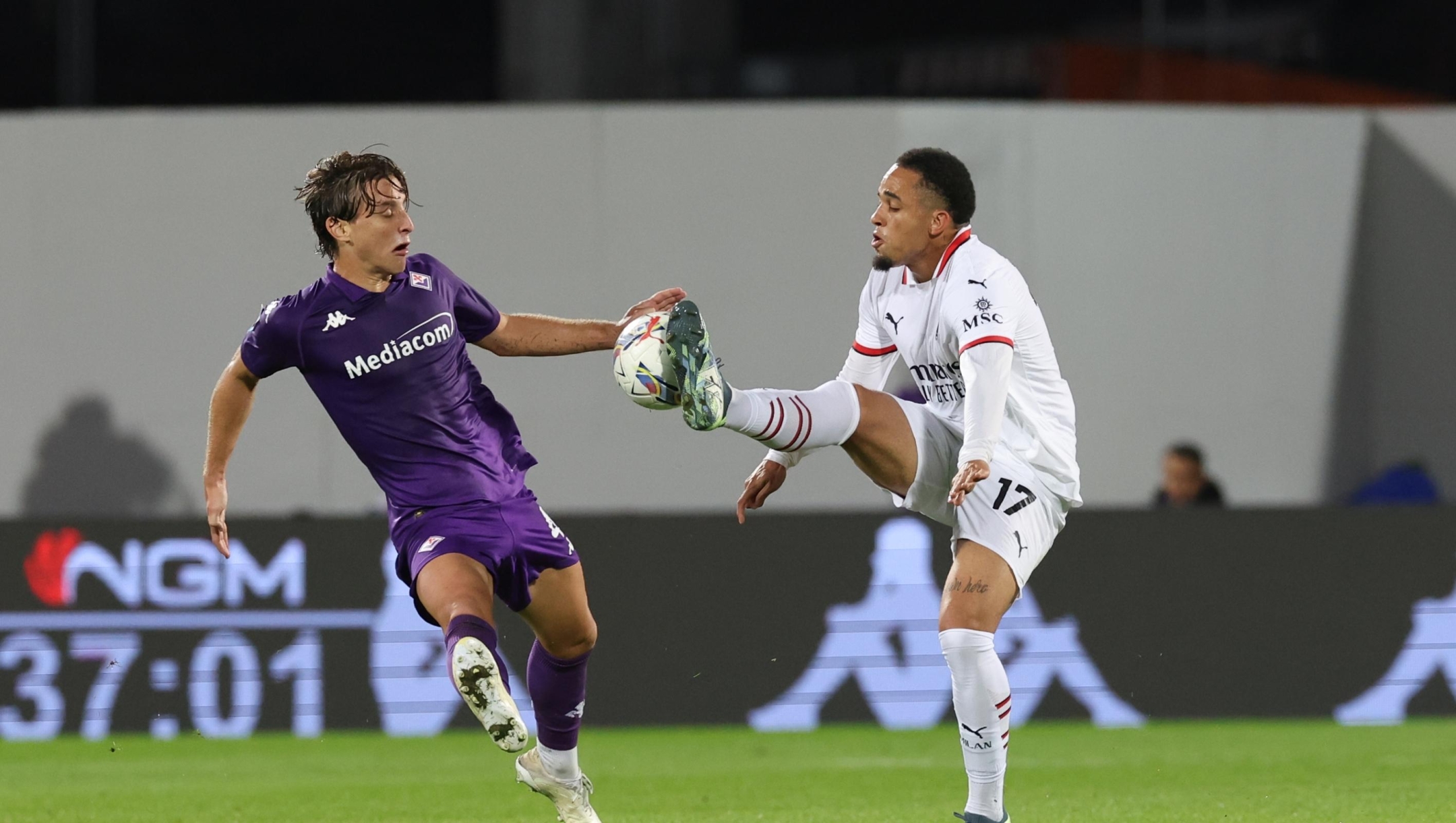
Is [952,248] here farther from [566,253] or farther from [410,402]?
[566,253]

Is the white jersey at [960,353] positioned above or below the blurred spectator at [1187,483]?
above

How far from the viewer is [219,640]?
990 centimetres

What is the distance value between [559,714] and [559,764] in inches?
6.1

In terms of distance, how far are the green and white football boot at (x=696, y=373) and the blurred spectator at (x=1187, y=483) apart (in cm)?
613

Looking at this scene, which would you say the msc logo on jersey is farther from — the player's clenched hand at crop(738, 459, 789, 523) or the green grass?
the green grass

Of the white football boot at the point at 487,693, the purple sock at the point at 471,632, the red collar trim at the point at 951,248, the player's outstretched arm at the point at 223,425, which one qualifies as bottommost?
the white football boot at the point at 487,693

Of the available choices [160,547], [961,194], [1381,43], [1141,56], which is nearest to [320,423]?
[160,547]

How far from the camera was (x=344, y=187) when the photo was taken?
5559mm

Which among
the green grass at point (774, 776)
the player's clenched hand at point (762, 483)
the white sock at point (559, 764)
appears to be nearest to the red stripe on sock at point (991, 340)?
the player's clenched hand at point (762, 483)

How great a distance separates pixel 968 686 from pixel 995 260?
1.26 meters

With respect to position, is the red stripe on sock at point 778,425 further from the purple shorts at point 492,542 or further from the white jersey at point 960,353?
the purple shorts at point 492,542

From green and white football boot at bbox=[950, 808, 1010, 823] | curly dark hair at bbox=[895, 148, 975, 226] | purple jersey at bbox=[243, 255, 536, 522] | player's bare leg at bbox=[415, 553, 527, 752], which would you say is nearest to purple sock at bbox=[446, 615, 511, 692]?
player's bare leg at bbox=[415, 553, 527, 752]

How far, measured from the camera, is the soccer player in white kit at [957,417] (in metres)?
5.43

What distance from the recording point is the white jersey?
18.3ft
